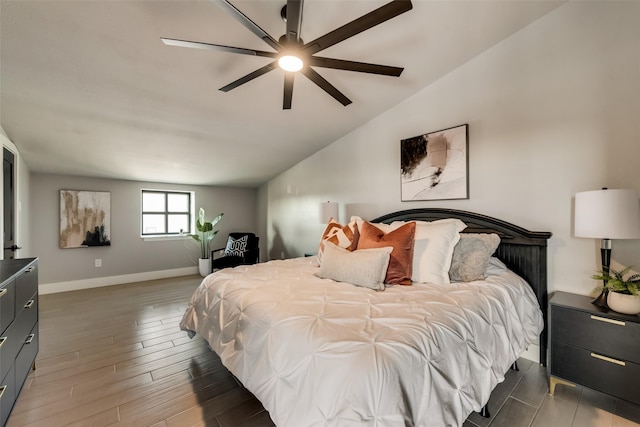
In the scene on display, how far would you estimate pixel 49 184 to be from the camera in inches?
161

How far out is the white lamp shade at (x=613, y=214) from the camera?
162 cm

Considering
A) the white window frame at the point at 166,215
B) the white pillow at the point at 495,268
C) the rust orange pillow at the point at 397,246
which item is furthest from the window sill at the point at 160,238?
the white pillow at the point at 495,268

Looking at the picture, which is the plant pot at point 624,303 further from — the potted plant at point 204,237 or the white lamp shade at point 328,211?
the potted plant at point 204,237

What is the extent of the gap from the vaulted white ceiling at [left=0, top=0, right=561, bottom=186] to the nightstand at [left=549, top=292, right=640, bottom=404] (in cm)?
Answer: 229

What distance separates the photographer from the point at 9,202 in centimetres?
284

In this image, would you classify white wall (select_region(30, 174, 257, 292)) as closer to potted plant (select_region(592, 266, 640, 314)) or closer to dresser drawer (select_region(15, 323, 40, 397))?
dresser drawer (select_region(15, 323, 40, 397))

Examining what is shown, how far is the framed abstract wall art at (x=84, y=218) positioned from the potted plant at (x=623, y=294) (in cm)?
618

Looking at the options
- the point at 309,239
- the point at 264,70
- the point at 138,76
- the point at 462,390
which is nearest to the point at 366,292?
the point at 462,390

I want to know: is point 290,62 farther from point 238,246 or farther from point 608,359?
point 238,246

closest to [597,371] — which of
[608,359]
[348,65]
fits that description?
[608,359]

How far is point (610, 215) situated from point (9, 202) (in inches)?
207

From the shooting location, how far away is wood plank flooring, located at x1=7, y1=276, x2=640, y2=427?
157cm

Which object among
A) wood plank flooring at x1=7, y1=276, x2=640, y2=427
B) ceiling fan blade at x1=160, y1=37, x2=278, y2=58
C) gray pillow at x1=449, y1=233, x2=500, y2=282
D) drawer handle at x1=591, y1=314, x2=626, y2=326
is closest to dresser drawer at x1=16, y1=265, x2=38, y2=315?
wood plank flooring at x1=7, y1=276, x2=640, y2=427

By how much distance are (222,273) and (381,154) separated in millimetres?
2380
